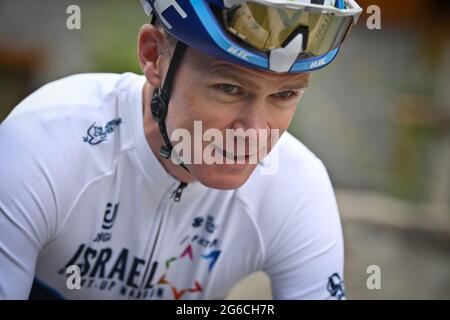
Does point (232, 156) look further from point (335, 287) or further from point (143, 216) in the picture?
point (335, 287)

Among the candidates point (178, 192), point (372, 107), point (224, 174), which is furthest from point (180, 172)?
point (372, 107)

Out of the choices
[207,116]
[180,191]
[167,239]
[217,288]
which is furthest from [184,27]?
[217,288]

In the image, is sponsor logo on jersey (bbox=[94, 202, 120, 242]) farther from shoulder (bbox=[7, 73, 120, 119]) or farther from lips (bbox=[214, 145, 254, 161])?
lips (bbox=[214, 145, 254, 161])

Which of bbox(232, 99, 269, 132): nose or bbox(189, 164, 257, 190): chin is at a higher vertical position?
bbox(232, 99, 269, 132): nose

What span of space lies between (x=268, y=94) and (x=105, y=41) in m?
5.28

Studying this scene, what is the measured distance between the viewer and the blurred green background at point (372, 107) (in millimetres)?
5680

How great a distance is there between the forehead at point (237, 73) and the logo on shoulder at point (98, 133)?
18.7 inches

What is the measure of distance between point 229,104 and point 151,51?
1.39 feet

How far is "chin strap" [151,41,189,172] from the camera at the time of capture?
2.40 m

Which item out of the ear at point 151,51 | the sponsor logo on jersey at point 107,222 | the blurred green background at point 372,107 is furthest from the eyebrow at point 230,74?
the blurred green background at point 372,107

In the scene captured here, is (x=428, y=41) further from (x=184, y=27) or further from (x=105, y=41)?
(x=184, y=27)

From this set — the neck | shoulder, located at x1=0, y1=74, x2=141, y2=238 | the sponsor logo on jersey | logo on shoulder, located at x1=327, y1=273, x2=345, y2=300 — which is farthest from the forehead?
logo on shoulder, located at x1=327, y1=273, x2=345, y2=300

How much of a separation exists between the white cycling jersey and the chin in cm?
29

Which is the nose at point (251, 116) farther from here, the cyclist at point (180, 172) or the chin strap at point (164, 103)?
the chin strap at point (164, 103)
